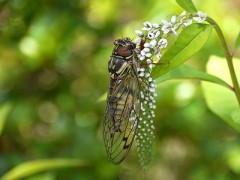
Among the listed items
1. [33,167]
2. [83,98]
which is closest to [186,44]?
[33,167]

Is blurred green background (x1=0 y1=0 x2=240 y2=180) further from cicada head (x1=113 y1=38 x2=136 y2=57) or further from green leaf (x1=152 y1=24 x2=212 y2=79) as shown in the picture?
green leaf (x1=152 y1=24 x2=212 y2=79)

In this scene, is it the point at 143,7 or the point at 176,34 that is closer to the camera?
the point at 176,34

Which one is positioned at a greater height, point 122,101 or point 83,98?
point 83,98

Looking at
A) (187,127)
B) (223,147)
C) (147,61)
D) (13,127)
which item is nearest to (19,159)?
(13,127)

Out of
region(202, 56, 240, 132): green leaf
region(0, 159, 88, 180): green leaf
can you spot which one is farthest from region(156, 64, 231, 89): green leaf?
region(0, 159, 88, 180): green leaf

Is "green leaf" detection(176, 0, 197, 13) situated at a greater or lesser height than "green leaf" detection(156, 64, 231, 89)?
greater

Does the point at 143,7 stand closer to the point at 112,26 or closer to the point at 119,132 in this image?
the point at 112,26

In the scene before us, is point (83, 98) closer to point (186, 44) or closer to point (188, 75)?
point (188, 75)
